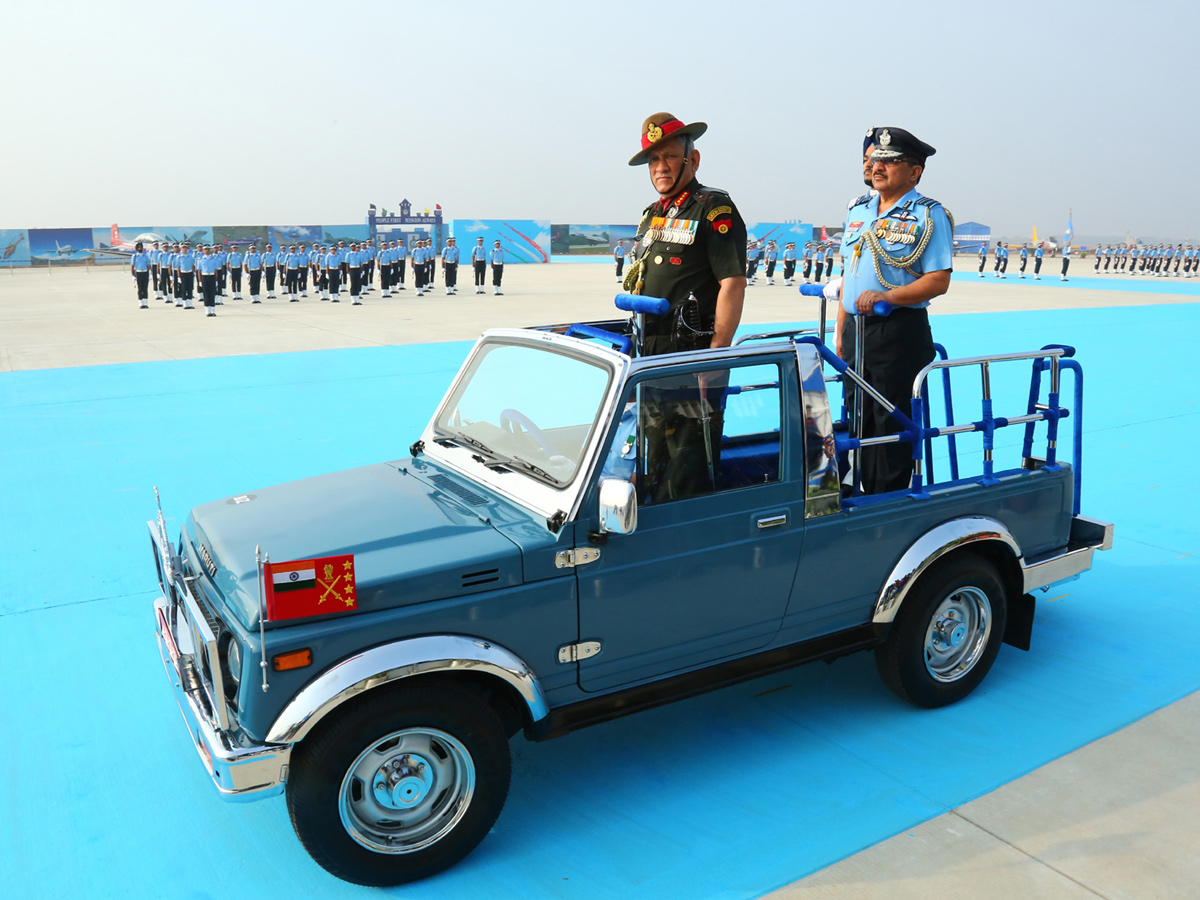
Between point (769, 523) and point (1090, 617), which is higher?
point (769, 523)

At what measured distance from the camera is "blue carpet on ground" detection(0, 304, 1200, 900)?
2904 millimetres

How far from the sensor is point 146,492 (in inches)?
270

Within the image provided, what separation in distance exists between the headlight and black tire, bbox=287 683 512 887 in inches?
11.2

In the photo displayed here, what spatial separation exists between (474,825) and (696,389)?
1674 millimetres

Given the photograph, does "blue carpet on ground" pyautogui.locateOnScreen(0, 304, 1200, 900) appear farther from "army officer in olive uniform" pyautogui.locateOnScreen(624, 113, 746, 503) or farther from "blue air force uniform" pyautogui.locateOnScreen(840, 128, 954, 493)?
"army officer in olive uniform" pyautogui.locateOnScreen(624, 113, 746, 503)

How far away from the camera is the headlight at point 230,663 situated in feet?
8.77

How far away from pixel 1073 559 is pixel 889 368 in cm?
126

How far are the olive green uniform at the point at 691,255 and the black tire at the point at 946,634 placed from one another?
151cm

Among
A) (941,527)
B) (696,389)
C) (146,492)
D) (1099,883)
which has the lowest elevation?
(1099,883)

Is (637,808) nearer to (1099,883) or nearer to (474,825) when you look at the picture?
(474,825)

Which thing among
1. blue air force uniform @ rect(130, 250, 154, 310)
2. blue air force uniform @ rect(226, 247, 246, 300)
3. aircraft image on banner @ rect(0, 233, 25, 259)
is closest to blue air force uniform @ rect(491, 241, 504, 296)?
blue air force uniform @ rect(226, 247, 246, 300)

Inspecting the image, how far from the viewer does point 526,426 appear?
3469mm

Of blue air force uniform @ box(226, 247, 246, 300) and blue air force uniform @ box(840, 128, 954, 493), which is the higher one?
blue air force uniform @ box(226, 247, 246, 300)

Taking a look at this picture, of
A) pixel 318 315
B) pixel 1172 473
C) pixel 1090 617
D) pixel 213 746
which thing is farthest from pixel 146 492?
pixel 318 315
